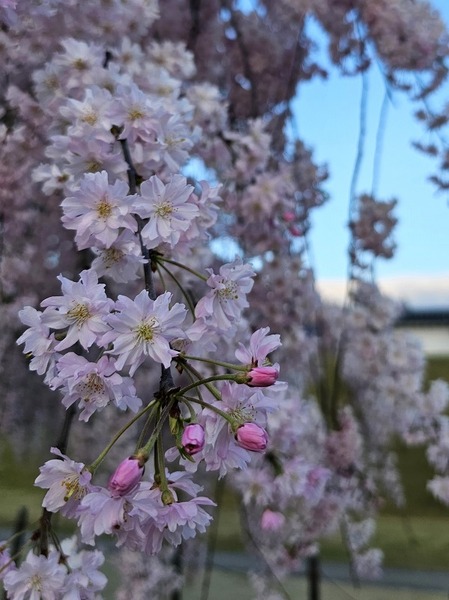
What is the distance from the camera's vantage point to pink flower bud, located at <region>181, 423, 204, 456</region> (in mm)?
410

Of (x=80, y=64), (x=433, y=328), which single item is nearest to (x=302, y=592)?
(x=433, y=328)

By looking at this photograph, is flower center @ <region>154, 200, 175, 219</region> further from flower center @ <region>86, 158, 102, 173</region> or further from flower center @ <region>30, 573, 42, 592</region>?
flower center @ <region>30, 573, 42, 592</region>

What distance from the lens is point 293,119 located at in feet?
4.91

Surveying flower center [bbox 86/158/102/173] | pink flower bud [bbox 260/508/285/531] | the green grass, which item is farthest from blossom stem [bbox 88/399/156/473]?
the green grass

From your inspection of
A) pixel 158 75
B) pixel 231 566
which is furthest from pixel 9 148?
pixel 231 566

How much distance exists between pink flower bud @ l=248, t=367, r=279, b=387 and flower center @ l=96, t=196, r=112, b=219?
21 cm

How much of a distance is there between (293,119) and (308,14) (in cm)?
22

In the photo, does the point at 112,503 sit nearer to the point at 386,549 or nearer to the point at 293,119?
the point at 293,119

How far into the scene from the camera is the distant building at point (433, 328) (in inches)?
151

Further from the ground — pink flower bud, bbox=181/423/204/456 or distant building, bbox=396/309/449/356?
distant building, bbox=396/309/449/356

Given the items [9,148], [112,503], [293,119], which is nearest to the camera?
[112,503]

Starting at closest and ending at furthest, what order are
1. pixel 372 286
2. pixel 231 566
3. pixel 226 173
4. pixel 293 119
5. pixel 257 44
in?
pixel 226 173
pixel 293 119
pixel 257 44
pixel 372 286
pixel 231 566

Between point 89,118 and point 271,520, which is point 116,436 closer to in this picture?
point 89,118

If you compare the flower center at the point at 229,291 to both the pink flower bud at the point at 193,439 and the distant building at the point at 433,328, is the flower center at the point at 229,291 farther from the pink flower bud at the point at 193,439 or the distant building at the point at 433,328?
the distant building at the point at 433,328
